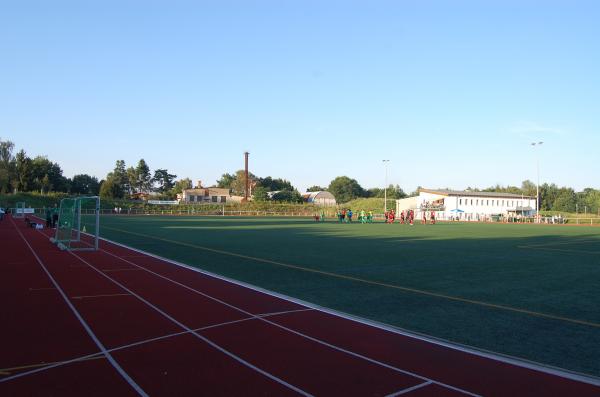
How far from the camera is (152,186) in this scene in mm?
116062

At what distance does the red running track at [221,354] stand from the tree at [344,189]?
12074 centimetres

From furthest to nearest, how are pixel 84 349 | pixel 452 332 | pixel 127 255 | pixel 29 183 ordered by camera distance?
pixel 29 183 < pixel 127 255 < pixel 452 332 < pixel 84 349

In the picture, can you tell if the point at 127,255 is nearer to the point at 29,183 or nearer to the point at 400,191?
the point at 29,183

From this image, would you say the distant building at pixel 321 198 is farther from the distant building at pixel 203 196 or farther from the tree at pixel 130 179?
the tree at pixel 130 179

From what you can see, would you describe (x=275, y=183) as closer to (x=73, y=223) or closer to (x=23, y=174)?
(x=23, y=174)

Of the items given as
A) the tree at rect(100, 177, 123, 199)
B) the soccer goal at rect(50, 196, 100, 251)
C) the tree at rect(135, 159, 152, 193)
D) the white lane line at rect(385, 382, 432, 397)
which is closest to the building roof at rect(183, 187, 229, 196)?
the tree at rect(135, 159, 152, 193)

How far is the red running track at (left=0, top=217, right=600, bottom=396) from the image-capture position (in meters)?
4.75

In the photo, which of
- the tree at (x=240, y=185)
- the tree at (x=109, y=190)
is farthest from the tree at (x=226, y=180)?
the tree at (x=109, y=190)

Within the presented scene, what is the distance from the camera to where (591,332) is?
22.6ft

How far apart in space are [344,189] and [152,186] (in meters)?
51.7

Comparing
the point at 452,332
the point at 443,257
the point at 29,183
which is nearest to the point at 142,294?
the point at 452,332

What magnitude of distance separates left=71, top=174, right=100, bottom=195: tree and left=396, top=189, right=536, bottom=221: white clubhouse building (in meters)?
65.4

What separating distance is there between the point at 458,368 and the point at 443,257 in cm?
1207

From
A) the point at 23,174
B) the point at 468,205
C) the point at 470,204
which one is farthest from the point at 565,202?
the point at 23,174
